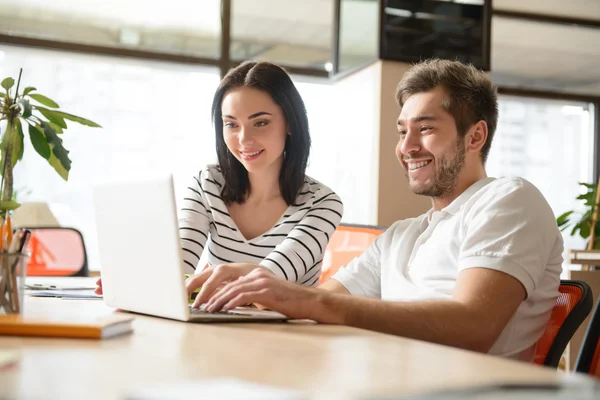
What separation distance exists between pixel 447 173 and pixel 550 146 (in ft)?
15.9

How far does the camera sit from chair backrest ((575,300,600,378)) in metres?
1.13

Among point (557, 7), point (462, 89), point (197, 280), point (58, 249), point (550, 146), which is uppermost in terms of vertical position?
point (557, 7)

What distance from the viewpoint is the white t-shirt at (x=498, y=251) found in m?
1.34

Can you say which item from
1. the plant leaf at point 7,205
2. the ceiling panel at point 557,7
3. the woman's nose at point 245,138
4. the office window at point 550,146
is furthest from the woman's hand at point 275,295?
the office window at point 550,146

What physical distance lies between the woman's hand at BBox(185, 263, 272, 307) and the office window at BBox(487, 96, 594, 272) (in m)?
4.81

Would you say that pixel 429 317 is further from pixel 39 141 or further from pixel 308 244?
pixel 39 141

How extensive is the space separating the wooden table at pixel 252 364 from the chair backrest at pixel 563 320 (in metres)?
0.44

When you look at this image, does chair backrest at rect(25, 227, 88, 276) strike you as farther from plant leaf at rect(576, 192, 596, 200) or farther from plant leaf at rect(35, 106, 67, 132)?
plant leaf at rect(576, 192, 596, 200)

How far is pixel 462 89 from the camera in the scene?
5.57ft

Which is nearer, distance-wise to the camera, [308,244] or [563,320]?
[563,320]

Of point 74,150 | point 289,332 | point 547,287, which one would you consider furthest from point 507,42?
point 289,332

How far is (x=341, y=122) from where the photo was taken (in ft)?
17.3

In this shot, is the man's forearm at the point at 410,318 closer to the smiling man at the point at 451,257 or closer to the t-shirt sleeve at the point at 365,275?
the smiling man at the point at 451,257

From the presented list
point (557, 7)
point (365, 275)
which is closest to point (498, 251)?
point (365, 275)
